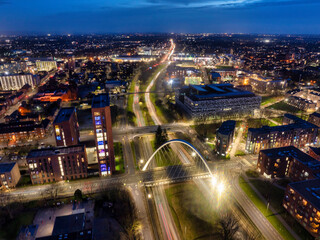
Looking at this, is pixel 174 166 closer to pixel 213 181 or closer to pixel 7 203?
pixel 213 181

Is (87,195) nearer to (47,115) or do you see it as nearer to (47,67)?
(47,115)

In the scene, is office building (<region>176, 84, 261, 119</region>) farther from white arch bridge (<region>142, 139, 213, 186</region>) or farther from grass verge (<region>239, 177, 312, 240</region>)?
grass verge (<region>239, 177, 312, 240</region>)

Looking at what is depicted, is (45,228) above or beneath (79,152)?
beneath

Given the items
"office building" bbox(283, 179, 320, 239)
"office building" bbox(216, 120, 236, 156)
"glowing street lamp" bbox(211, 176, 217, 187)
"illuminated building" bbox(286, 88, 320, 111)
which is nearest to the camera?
"office building" bbox(283, 179, 320, 239)

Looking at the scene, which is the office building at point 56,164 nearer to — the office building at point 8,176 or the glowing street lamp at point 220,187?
the office building at point 8,176

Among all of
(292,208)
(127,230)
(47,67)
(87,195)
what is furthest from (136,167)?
(47,67)

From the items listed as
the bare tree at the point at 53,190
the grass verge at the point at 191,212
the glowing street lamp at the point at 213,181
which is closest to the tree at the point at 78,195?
the bare tree at the point at 53,190

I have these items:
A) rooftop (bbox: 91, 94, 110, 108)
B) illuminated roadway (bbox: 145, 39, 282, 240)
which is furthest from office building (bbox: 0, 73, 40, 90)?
illuminated roadway (bbox: 145, 39, 282, 240)
